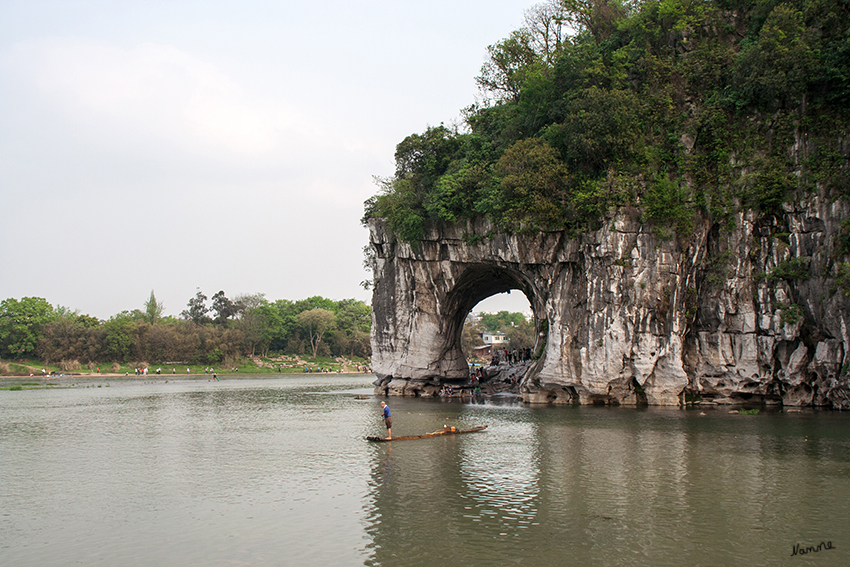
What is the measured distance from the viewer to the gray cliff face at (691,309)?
2391 cm

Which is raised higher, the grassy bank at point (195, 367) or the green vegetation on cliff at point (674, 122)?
the green vegetation on cliff at point (674, 122)

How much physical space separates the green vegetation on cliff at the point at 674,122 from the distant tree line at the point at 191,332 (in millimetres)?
53308

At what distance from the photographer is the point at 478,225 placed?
104 feet

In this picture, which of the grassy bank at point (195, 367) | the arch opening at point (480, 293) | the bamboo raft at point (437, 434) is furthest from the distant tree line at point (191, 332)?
the bamboo raft at point (437, 434)

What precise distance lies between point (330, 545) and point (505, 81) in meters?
33.3

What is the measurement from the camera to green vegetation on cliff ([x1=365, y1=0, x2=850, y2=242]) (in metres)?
24.5

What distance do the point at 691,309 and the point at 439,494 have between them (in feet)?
59.9

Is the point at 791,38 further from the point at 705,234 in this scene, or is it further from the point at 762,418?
the point at 762,418

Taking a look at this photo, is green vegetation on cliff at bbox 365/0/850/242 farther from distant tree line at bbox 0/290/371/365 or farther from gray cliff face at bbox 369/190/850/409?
distant tree line at bbox 0/290/371/365

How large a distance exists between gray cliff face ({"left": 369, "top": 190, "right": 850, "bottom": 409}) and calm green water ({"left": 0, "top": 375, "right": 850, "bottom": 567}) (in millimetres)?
2728

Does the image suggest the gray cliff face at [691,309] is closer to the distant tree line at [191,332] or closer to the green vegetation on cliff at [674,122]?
the green vegetation on cliff at [674,122]

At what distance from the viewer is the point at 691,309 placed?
26625 mm

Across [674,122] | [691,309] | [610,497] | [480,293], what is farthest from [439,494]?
[480,293]

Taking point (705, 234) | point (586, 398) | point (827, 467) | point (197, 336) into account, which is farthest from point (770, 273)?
point (197, 336)
